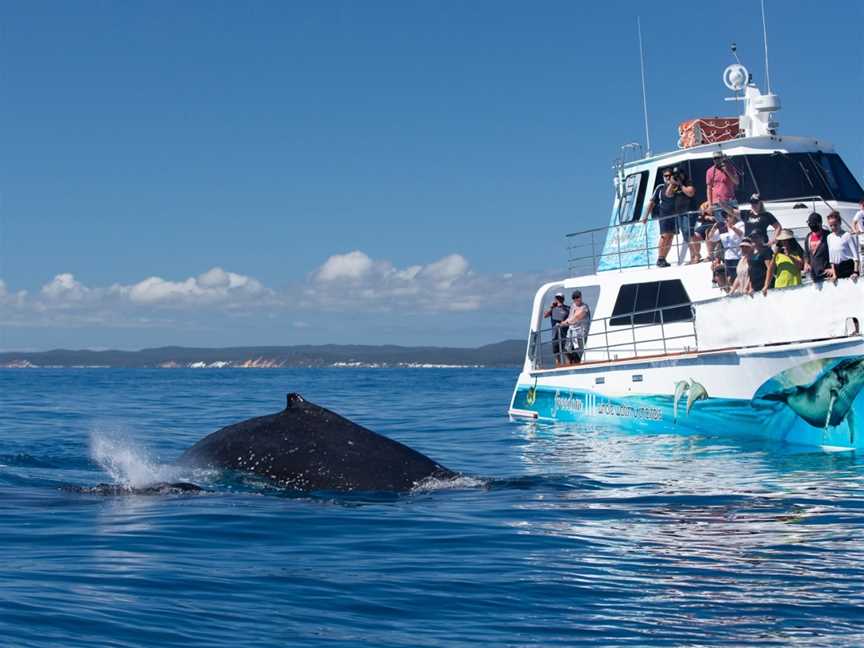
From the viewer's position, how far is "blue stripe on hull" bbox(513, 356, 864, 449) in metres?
16.6

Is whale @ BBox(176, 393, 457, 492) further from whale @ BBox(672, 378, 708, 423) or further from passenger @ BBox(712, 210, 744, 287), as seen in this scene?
passenger @ BBox(712, 210, 744, 287)

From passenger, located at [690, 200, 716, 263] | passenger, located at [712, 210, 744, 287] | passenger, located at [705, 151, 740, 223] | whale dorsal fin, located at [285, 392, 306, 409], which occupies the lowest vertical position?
whale dorsal fin, located at [285, 392, 306, 409]

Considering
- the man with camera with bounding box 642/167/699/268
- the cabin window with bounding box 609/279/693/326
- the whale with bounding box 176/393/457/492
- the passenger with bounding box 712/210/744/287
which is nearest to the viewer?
the whale with bounding box 176/393/457/492

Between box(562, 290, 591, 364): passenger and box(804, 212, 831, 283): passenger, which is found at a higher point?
box(804, 212, 831, 283): passenger

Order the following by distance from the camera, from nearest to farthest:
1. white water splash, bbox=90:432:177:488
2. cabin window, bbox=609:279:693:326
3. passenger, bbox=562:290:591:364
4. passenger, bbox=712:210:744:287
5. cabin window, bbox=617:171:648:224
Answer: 1. white water splash, bbox=90:432:177:488
2. passenger, bbox=712:210:744:287
3. cabin window, bbox=609:279:693:326
4. passenger, bbox=562:290:591:364
5. cabin window, bbox=617:171:648:224

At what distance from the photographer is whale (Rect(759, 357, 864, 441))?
16.6 metres

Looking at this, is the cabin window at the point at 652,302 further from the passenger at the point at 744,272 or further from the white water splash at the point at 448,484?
the white water splash at the point at 448,484

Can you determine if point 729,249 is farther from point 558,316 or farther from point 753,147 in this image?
point 558,316

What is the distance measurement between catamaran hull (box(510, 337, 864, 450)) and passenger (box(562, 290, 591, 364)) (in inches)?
36.8

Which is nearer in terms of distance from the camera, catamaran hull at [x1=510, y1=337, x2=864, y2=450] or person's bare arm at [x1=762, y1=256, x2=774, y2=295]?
catamaran hull at [x1=510, y1=337, x2=864, y2=450]

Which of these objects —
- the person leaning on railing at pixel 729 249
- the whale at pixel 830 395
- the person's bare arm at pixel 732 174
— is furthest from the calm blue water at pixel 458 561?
the person's bare arm at pixel 732 174

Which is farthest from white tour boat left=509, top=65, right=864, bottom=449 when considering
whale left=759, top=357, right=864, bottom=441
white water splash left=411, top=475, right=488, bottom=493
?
white water splash left=411, top=475, right=488, bottom=493

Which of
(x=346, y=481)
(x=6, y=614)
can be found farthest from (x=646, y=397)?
(x=6, y=614)

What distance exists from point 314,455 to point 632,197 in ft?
51.7
